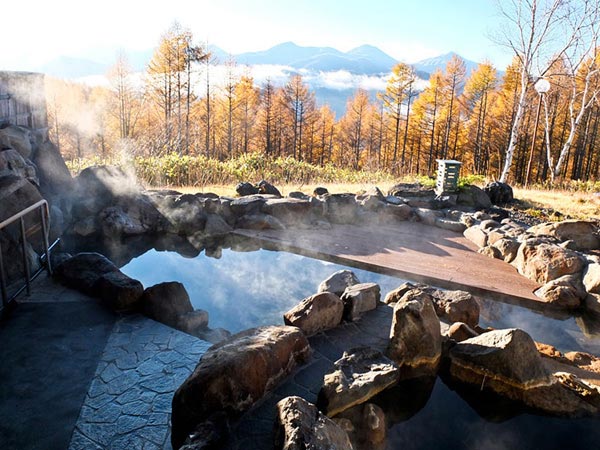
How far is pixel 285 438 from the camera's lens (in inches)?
88.4

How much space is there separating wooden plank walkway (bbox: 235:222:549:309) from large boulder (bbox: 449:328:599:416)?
208 cm

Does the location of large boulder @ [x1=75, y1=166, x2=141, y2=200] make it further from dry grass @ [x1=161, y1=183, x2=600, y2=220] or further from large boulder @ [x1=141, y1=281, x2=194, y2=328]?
large boulder @ [x1=141, y1=281, x2=194, y2=328]

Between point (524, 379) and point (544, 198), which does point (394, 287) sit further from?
point (544, 198)

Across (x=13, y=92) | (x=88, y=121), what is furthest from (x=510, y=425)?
(x=88, y=121)

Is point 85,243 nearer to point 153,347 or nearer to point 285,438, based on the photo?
point 153,347

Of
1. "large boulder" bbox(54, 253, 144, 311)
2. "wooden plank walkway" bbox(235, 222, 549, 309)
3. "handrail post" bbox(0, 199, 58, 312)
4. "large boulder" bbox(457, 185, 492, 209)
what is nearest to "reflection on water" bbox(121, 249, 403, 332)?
"wooden plank walkway" bbox(235, 222, 549, 309)

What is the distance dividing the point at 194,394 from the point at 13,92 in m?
7.39

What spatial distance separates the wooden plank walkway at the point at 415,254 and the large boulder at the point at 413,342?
7.46ft

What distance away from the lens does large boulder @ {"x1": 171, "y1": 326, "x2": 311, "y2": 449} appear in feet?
8.77

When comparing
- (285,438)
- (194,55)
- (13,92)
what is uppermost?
(194,55)

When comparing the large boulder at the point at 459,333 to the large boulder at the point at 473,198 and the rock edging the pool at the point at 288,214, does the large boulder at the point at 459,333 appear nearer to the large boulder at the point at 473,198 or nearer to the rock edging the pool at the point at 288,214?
the rock edging the pool at the point at 288,214

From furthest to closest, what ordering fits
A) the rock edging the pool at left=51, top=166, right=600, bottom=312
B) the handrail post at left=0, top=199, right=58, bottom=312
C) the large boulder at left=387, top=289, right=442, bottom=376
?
the rock edging the pool at left=51, top=166, right=600, bottom=312 < the handrail post at left=0, top=199, right=58, bottom=312 < the large boulder at left=387, top=289, right=442, bottom=376

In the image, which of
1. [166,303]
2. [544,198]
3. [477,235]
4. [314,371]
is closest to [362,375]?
[314,371]

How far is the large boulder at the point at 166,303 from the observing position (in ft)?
14.1
